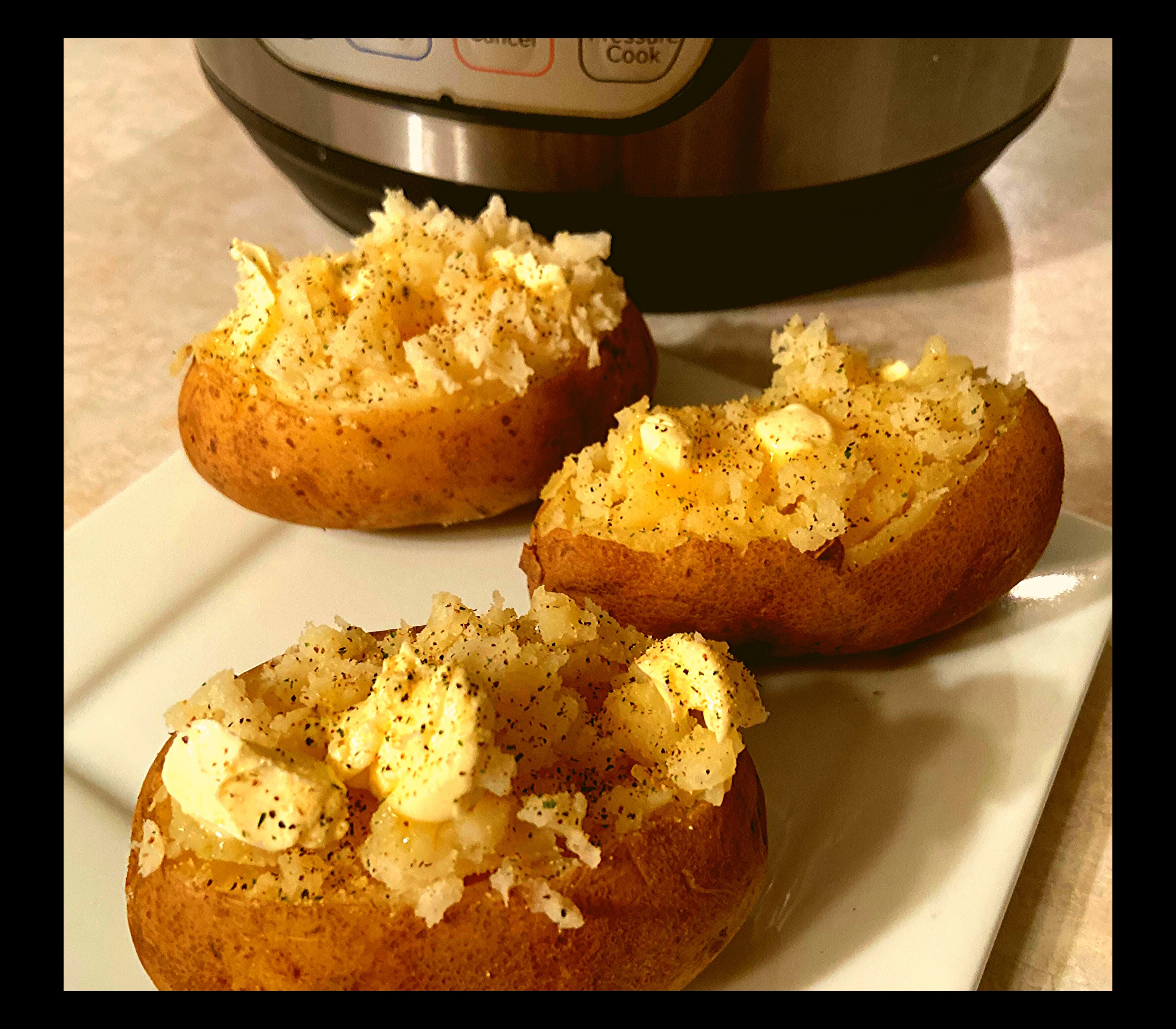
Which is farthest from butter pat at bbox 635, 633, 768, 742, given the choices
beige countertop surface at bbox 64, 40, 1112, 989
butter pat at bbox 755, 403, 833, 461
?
beige countertop surface at bbox 64, 40, 1112, 989

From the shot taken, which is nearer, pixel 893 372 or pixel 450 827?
pixel 450 827

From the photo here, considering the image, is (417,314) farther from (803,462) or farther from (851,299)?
(851,299)

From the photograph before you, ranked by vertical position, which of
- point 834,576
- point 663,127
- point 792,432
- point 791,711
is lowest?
point 791,711

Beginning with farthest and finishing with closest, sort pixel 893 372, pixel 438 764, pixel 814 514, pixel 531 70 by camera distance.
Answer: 1. pixel 531 70
2. pixel 893 372
3. pixel 814 514
4. pixel 438 764

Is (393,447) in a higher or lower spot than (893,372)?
lower

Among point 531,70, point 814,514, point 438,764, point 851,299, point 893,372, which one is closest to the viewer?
point 438,764

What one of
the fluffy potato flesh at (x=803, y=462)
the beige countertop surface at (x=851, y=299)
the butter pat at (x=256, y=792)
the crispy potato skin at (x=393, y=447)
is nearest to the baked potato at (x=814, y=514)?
the fluffy potato flesh at (x=803, y=462)

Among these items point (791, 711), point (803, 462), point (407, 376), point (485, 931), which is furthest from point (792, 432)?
point (485, 931)
